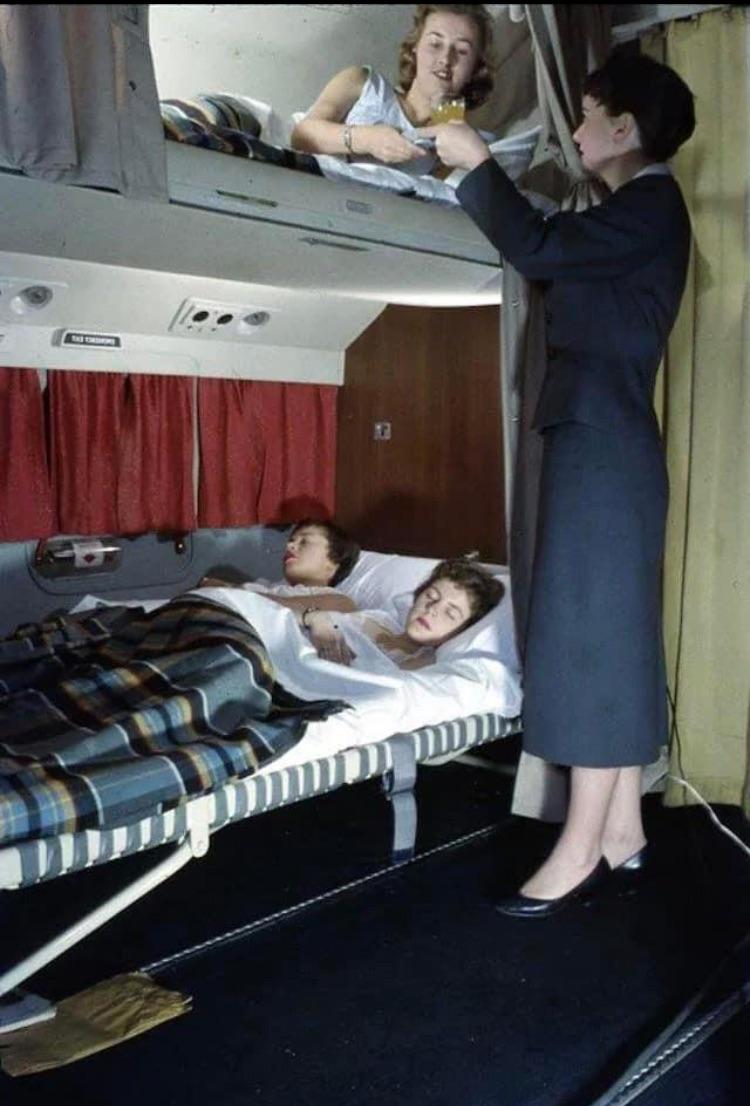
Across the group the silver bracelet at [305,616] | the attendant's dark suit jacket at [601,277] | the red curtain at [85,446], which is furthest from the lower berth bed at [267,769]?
the red curtain at [85,446]

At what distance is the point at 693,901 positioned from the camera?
9.15ft

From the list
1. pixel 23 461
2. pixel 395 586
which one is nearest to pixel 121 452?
pixel 23 461

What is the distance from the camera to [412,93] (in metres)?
3.38

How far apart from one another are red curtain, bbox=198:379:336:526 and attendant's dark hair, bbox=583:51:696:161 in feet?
7.29

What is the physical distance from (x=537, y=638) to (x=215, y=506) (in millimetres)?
2107

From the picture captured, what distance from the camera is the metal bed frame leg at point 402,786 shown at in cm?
271

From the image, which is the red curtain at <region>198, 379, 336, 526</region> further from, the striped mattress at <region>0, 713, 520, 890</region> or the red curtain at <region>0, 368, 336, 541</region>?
the striped mattress at <region>0, 713, 520, 890</region>

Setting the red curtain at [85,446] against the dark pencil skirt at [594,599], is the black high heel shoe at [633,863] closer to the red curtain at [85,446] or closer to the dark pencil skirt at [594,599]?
the dark pencil skirt at [594,599]

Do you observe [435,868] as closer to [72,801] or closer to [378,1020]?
[378,1020]

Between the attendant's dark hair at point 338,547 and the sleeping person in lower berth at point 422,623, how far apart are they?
1.58 ft

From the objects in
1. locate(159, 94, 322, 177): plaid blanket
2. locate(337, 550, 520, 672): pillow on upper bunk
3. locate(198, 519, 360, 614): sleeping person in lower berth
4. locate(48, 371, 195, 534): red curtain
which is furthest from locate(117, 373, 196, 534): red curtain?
locate(159, 94, 322, 177): plaid blanket

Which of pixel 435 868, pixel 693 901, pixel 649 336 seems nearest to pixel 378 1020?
pixel 435 868

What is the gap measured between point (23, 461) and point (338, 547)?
119 cm

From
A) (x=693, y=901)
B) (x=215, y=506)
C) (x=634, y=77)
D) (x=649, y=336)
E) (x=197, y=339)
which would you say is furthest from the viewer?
(x=215, y=506)
